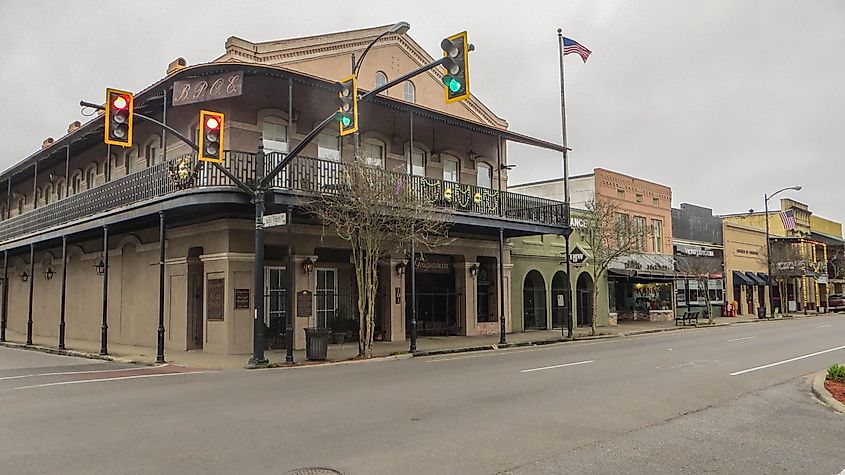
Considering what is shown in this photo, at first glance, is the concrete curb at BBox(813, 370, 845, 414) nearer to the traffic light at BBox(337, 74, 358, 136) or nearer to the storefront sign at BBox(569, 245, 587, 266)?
the traffic light at BBox(337, 74, 358, 136)

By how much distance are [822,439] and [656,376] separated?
5291mm

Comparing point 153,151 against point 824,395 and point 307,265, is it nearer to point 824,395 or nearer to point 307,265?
point 307,265

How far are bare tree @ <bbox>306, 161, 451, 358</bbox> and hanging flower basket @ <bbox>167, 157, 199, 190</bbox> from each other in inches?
129

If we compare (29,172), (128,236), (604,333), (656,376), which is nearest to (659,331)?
(604,333)

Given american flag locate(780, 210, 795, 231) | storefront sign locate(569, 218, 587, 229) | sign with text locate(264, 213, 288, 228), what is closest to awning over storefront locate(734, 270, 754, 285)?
american flag locate(780, 210, 795, 231)

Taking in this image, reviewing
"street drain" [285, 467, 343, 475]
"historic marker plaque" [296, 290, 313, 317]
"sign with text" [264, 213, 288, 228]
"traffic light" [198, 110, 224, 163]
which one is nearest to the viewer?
A: "street drain" [285, 467, 343, 475]

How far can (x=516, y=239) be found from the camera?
29281 millimetres

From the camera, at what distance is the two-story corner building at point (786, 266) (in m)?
49.0

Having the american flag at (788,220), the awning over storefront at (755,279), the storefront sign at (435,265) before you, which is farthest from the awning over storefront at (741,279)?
the storefront sign at (435,265)

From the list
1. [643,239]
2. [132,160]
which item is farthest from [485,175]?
[132,160]

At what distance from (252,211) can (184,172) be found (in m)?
2.10

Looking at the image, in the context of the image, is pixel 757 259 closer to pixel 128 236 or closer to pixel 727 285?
pixel 727 285

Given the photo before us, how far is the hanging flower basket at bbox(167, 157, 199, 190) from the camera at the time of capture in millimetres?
17859

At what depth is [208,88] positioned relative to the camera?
60.2 feet
